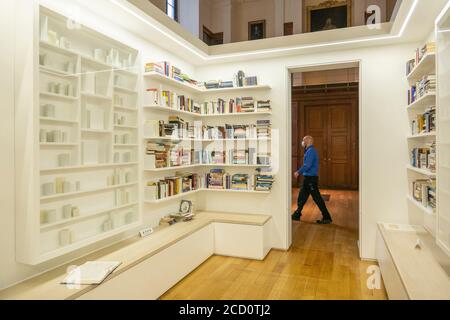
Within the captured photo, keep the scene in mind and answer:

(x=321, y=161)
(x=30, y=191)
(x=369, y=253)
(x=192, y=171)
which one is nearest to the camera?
(x=30, y=191)

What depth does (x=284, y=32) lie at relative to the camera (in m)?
7.21

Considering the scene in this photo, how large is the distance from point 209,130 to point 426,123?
267 centimetres

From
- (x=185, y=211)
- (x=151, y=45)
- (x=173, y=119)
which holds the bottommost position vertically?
(x=185, y=211)

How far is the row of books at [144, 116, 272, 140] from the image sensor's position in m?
Result: 3.80

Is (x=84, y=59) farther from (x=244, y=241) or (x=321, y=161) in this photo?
(x=321, y=161)

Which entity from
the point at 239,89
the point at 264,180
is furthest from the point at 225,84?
the point at 264,180

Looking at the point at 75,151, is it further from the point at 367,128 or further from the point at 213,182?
the point at 367,128

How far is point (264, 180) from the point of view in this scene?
4.29 meters

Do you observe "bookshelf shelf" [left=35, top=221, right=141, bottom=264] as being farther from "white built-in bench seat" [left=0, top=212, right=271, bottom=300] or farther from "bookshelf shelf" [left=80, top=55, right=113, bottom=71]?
"bookshelf shelf" [left=80, top=55, right=113, bottom=71]

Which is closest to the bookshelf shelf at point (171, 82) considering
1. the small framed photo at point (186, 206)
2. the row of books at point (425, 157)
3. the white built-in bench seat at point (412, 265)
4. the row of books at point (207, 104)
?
the row of books at point (207, 104)

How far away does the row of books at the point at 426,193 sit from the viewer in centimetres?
285

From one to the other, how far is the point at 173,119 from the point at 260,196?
1.64 metres

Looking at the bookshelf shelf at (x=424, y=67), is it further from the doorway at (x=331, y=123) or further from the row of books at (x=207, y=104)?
the doorway at (x=331, y=123)

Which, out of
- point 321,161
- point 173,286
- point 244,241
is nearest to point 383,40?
point 244,241
